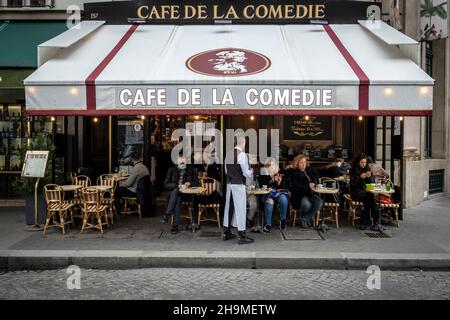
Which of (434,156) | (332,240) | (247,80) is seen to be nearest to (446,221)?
(332,240)

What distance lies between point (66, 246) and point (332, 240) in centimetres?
441

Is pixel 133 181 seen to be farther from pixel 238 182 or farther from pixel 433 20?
pixel 433 20

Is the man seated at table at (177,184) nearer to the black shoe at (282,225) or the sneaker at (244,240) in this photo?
the sneaker at (244,240)

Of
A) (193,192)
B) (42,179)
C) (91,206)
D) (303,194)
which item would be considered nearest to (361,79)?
(303,194)

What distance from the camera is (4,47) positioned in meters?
10.8

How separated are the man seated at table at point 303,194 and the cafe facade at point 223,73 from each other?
1.32 m

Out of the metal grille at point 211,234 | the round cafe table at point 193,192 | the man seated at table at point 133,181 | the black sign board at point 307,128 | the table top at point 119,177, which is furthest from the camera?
the black sign board at point 307,128

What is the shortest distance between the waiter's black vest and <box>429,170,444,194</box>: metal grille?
7.62m

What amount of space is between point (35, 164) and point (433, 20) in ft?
34.4

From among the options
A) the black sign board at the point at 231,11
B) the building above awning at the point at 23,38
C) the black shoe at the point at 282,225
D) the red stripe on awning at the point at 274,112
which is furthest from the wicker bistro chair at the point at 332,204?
the building above awning at the point at 23,38

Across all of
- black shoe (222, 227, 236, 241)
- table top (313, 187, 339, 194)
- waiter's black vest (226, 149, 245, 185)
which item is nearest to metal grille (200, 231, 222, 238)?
black shoe (222, 227, 236, 241)

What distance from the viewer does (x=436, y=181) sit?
522 inches

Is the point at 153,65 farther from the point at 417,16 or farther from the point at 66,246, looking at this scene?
the point at 417,16

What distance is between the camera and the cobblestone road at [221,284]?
5512 millimetres
